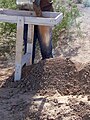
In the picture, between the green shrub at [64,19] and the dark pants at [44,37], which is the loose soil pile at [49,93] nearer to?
the dark pants at [44,37]

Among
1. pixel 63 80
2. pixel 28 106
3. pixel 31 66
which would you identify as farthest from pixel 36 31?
pixel 28 106

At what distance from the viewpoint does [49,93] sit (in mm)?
4441

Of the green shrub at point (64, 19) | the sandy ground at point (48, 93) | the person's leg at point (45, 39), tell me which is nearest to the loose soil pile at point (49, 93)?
the sandy ground at point (48, 93)

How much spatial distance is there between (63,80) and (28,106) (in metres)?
0.72

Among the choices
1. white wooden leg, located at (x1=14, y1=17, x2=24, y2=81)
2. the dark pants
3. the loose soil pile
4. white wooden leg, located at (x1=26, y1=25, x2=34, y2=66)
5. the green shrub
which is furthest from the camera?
the green shrub

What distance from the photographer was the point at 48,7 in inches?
212

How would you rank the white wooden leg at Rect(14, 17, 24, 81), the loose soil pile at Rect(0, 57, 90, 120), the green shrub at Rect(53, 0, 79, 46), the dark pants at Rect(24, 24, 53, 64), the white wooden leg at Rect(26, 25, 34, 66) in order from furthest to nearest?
the green shrub at Rect(53, 0, 79, 46), the dark pants at Rect(24, 24, 53, 64), the white wooden leg at Rect(26, 25, 34, 66), the white wooden leg at Rect(14, 17, 24, 81), the loose soil pile at Rect(0, 57, 90, 120)

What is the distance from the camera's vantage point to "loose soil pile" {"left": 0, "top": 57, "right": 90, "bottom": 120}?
3939 millimetres

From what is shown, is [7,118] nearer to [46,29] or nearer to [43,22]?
[43,22]

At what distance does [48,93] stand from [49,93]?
1 cm

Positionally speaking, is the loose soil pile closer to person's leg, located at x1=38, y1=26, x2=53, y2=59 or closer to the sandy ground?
the sandy ground

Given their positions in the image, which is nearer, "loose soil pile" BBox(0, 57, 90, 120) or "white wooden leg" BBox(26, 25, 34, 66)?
"loose soil pile" BBox(0, 57, 90, 120)

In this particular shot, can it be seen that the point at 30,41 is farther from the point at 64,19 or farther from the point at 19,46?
the point at 64,19

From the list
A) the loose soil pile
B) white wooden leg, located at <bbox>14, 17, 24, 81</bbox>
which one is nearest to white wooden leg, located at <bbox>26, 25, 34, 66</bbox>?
the loose soil pile
